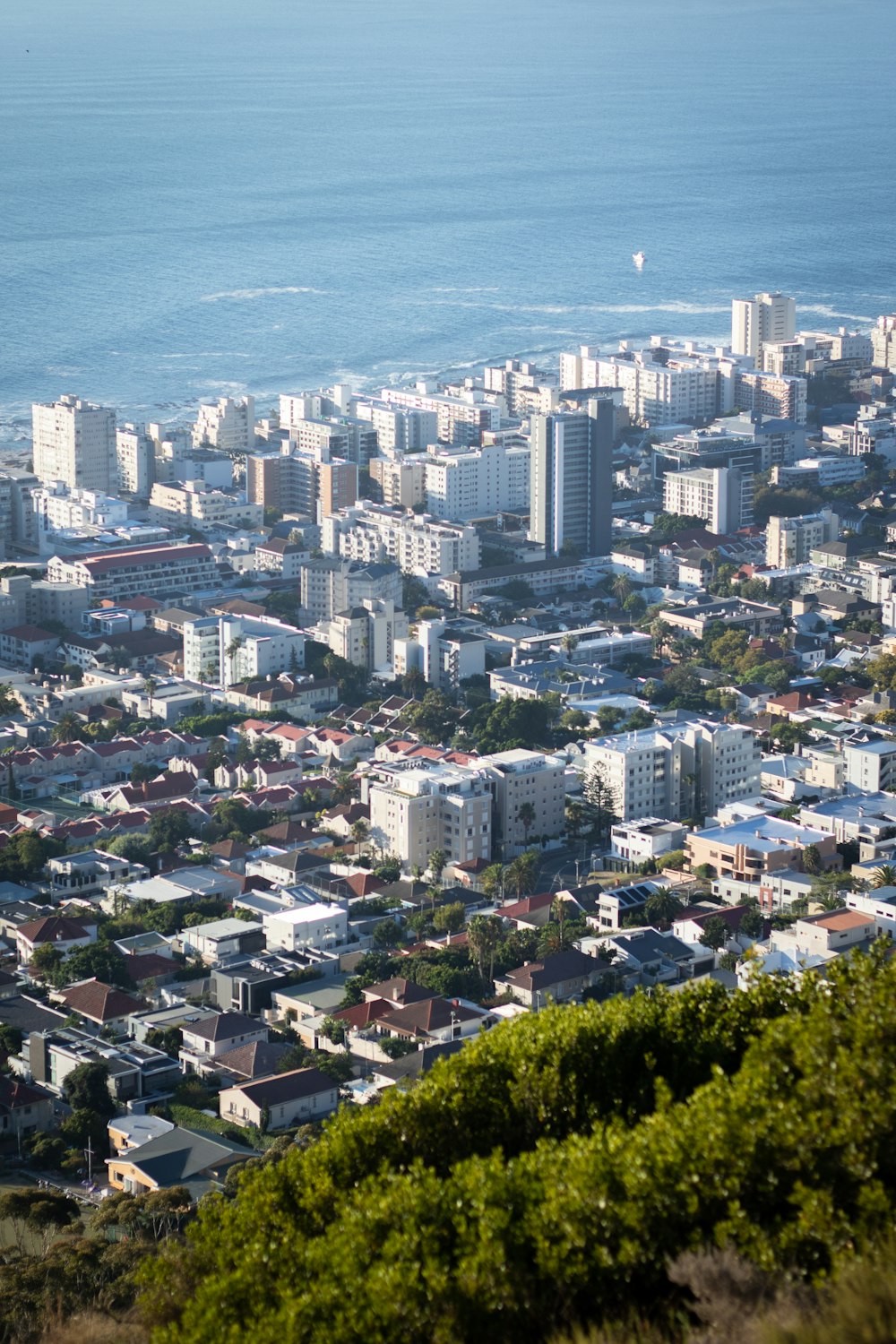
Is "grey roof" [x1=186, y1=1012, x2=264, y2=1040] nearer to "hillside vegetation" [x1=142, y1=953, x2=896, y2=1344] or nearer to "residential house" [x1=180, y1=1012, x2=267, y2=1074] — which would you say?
"residential house" [x1=180, y1=1012, x2=267, y2=1074]

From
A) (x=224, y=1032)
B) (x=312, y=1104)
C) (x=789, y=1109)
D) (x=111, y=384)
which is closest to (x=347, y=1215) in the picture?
(x=789, y=1109)

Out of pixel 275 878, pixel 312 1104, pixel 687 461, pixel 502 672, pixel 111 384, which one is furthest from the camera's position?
pixel 111 384

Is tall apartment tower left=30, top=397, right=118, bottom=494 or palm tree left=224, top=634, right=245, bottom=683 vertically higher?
tall apartment tower left=30, top=397, right=118, bottom=494

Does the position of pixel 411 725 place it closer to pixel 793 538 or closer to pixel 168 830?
pixel 168 830

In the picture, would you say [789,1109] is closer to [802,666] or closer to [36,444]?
[802,666]

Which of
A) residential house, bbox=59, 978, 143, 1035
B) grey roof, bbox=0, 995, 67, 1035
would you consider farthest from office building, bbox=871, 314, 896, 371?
grey roof, bbox=0, 995, 67, 1035
